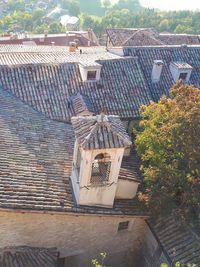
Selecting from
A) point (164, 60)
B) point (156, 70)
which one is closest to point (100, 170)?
point (156, 70)

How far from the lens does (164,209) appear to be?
1741 cm

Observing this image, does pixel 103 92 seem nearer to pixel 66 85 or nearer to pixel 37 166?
pixel 66 85

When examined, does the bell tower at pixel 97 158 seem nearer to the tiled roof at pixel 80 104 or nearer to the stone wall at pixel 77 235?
the stone wall at pixel 77 235

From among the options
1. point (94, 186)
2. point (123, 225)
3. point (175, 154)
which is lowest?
point (123, 225)

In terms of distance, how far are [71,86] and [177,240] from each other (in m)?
13.4

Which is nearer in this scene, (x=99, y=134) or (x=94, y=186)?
(x=99, y=134)

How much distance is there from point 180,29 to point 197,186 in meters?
83.5

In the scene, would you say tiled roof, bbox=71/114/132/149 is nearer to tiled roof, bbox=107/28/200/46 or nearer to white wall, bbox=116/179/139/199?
white wall, bbox=116/179/139/199

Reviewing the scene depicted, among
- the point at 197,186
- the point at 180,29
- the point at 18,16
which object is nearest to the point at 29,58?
the point at 197,186

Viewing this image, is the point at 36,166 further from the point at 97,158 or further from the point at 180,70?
the point at 180,70

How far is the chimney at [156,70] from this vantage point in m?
28.8

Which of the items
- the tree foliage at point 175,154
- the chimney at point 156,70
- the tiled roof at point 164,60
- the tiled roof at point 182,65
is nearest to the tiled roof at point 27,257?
the tree foliage at point 175,154

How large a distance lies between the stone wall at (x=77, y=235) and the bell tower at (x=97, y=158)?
109cm

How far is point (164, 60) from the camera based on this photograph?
30.6 meters
